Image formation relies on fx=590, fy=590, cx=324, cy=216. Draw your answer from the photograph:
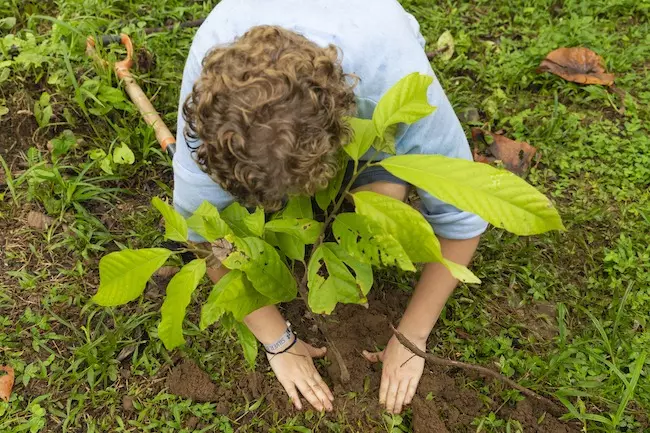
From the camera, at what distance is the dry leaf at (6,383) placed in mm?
1907

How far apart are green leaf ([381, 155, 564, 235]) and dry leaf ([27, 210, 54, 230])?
1756 millimetres

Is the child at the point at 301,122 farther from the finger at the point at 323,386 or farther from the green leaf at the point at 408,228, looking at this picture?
the green leaf at the point at 408,228

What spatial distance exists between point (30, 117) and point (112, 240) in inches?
27.8


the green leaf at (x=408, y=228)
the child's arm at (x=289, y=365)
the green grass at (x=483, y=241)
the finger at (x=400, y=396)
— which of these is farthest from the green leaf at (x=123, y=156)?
the green leaf at (x=408, y=228)

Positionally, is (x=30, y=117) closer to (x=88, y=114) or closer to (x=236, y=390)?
(x=88, y=114)

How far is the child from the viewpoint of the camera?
3.87 feet

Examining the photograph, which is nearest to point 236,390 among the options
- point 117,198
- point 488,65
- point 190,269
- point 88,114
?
point 190,269

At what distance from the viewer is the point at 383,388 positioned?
1852 mm

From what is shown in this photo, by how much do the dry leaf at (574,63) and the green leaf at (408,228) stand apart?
1.86m

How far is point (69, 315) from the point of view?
6.82 ft

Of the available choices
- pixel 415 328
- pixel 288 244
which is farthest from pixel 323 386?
pixel 288 244

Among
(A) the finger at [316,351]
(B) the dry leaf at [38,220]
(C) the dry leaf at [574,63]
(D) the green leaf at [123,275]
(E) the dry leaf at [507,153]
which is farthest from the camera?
(C) the dry leaf at [574,63]

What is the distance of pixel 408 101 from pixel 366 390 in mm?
1058

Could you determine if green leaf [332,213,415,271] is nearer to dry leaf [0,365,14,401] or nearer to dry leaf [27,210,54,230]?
dry leaf [0,365,14,401]
